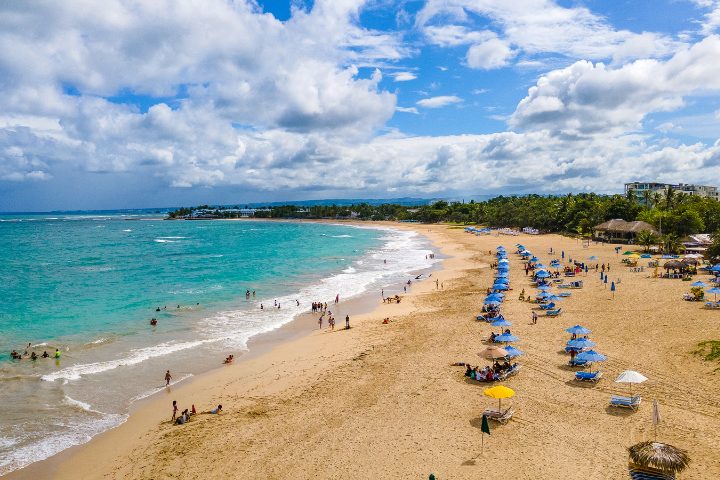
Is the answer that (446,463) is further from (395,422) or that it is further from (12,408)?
(12,408)

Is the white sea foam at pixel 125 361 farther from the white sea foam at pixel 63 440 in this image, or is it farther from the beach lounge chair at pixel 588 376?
the beach lounge chair at pixel 588 376

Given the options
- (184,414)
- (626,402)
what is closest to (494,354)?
(626,402)

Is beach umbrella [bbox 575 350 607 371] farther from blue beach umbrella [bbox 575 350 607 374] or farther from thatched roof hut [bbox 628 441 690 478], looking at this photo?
thatched roof hut [bbox 628 441 690 478]

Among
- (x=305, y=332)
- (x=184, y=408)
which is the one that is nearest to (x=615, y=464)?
(x=184, y=408)

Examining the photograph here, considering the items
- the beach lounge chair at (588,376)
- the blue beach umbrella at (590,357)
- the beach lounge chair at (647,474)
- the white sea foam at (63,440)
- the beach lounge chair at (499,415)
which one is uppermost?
the blue beach umbrella at (590,357)

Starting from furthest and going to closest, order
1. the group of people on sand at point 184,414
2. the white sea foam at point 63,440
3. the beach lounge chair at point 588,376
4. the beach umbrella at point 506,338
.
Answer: the beach umbrella at point 506,338
the beach lounge chair at point 588,376
the group of people on sand at point 184,414
the white sea foam at point 63,440

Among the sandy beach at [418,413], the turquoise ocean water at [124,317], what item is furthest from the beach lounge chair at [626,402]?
the turquoise ocean water at [124,317]

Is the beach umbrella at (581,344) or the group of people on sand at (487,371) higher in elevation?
the beach umbrella at (581,344)

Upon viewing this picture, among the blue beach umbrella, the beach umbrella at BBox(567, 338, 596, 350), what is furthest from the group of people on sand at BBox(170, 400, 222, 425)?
the beach umbrella at BBox(567, 338, 596, 350)
